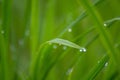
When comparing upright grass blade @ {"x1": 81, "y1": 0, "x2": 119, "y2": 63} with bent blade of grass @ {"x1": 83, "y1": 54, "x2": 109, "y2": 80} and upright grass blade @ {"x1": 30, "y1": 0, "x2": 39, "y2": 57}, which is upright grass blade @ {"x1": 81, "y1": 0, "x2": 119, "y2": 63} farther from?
upright grass blade @ {"x1": 30, "y1": 0, "x2": 39, "y2": 57}

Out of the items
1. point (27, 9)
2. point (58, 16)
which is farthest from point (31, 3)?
point (58, 16)

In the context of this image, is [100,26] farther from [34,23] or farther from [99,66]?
[34,23]

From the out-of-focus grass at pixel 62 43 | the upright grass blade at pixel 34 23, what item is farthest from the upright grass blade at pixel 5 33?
the upright grass blade at pixel 34 23

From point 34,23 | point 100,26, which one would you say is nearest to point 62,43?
point 100,26

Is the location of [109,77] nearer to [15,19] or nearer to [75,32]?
[75,32]

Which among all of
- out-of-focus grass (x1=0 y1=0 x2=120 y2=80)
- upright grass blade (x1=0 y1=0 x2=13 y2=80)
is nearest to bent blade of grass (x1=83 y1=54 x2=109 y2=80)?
out-of-focus grass (x1=0 y1=0 x2=120 y2=80)

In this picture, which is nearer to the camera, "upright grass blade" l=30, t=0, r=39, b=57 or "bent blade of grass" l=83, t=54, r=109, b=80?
"bent blade of grass" l=83, t=54, r=109, b=80

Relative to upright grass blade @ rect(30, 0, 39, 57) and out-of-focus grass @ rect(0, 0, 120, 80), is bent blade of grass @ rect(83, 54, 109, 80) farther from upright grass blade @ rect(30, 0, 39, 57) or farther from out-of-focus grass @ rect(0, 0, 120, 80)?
upright grass blade @ rect(30, 0, 39, 57)

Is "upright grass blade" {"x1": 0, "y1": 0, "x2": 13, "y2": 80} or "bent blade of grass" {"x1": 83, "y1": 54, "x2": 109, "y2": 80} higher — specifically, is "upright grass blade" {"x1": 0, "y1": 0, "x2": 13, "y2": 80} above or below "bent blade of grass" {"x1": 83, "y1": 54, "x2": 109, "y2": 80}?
above
